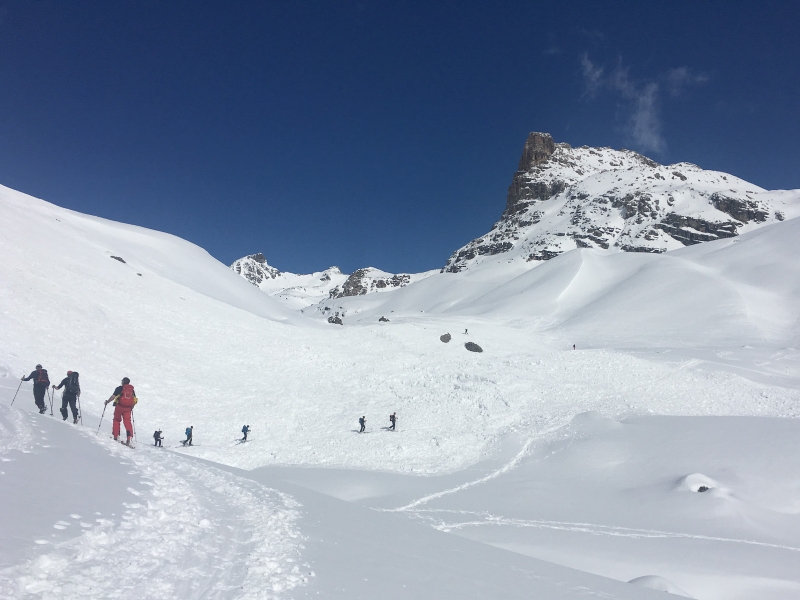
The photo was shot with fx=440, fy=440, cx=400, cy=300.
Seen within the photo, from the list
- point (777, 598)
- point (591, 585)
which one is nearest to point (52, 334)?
point (591, 585)

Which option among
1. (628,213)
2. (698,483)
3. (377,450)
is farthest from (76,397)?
(628,213)

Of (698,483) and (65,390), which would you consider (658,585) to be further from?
(65,390)

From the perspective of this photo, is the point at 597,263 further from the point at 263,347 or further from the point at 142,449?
the point at 142,449

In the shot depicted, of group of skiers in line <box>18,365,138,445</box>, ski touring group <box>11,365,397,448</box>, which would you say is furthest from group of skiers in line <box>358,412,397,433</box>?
group of skiers in line <box>18,365,138,445</box>

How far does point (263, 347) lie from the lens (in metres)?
31.1

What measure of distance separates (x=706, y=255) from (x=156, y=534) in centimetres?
8732

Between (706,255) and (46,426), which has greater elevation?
(706,255)

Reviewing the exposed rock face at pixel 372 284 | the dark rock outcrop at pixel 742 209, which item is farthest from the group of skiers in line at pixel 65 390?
the exposed rock face at pixel 372 284

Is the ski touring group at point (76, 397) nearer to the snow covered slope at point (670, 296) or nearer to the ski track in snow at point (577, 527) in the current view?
the ski track in snow at point (577, 527)

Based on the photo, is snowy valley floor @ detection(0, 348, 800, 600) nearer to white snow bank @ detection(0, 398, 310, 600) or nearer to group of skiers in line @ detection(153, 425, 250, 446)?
white snow bank @ detection(0, 398, 310, 600)

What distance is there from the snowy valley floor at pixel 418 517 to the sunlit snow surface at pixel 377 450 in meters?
0.05

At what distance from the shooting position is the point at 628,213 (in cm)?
13962

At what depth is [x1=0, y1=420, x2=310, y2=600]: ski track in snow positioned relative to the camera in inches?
144

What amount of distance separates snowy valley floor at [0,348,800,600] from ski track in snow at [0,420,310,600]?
2 centimetres
